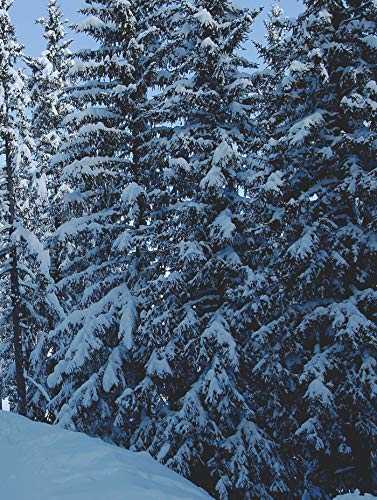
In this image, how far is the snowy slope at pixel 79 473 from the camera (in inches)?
243

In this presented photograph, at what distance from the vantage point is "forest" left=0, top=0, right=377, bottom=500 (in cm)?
1155

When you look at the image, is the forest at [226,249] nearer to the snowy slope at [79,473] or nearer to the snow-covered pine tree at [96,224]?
the snow-covered pine tree at [96,224]

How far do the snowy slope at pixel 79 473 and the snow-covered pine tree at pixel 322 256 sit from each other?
421 cm

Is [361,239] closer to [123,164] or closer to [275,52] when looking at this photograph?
[275,52]

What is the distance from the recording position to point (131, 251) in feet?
51.2

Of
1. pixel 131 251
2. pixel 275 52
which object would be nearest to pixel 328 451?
pixel 131 251

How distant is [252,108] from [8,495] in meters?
11.0

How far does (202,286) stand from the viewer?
46.5ft

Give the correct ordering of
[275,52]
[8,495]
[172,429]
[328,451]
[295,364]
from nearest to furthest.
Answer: [8,495]
[328,451]
[172,429]
[295,364]
[275,52]

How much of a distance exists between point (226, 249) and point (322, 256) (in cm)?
282

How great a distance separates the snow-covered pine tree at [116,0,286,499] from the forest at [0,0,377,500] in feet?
0.17

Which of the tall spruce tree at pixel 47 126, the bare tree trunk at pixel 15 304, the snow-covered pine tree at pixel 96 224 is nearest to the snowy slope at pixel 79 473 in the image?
the snow-covered pine tree at pixel 96 224

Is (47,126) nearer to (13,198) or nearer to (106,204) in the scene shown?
(13,198)

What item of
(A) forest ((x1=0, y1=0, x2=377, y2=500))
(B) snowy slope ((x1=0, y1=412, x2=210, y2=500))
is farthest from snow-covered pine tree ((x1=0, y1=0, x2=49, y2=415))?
(B) snowy slope ((x1=0, y1=412, x2=210, y2=500))
